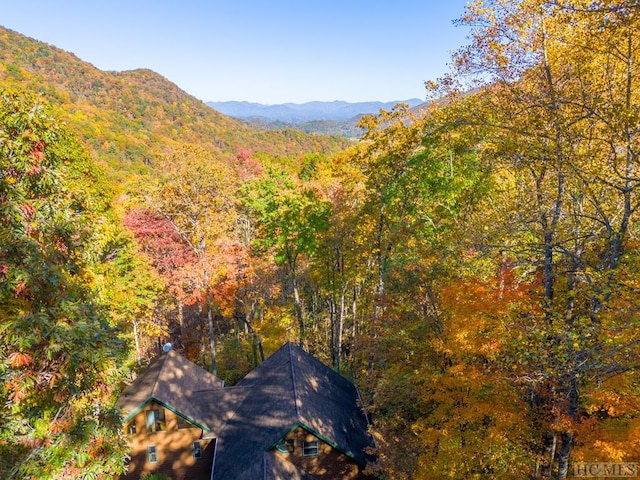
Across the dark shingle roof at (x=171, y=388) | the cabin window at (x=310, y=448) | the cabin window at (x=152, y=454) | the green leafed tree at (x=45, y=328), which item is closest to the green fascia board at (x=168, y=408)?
the dark shingle roof at (x=171, y=388)

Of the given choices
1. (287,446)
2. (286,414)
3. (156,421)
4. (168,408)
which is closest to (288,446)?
(287,446)

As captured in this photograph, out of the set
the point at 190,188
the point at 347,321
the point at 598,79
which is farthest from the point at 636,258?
the point at 347,321

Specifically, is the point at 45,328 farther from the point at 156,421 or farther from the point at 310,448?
the point at 156,421

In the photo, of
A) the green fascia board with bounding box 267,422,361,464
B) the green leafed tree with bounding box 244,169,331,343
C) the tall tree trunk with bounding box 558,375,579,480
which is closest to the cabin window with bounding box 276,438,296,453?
the green fascia board with bounding box 267,422,361,464

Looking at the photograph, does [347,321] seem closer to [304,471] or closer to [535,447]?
[304,471]

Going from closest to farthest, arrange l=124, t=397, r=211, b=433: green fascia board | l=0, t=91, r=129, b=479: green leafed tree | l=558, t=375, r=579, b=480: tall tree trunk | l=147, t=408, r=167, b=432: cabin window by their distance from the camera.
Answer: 1. l=0, t=91, r=129, b=479: green leafed tree
2. l=558, t=375, r=579, b=480: tall tree trunk
3. l=124, t=397, r=211, b=433: green fascia board
4. l=147, t=408, r=167, b=432: cabin window

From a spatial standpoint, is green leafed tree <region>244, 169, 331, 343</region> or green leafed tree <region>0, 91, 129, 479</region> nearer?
green leafed tree <region>0, 91, 129, 479</region>
